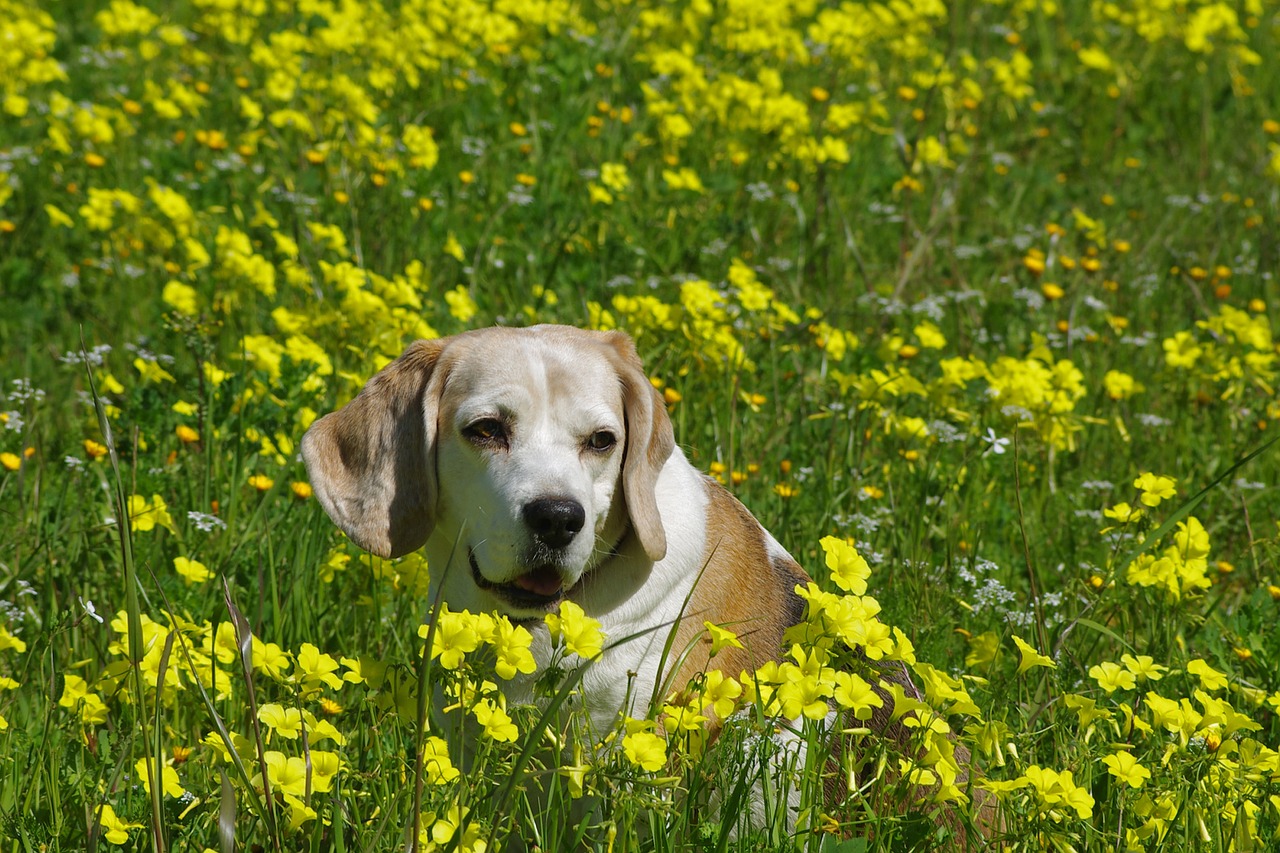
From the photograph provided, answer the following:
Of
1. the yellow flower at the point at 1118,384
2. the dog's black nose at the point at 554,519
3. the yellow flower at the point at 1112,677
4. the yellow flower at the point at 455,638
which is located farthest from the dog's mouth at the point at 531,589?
the yellow flower at the point at 1118,384

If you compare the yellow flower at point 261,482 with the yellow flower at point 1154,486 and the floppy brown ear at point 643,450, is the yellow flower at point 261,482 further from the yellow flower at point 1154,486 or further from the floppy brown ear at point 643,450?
the yellow flower at point 1154,486

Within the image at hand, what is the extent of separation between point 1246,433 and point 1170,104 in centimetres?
471

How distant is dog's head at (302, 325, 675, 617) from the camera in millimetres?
3293

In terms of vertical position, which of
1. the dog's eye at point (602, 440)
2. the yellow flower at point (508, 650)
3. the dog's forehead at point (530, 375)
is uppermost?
the yellow flower at point (508, 650)

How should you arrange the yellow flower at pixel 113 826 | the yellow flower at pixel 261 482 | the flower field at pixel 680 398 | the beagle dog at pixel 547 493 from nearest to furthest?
the yellow flower at pixel 113 826, the flower field at pixel 680 398, the beagle dog at pixel 547 493, the yellow flower at pixel 261 482

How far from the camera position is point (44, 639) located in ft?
11.5

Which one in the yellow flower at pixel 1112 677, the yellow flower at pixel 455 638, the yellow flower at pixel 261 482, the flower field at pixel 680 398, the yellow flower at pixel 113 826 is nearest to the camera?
the yellow flower at pixel 455 638

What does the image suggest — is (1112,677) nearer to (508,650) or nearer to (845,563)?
(845,563)

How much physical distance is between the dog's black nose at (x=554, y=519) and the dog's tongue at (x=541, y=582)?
11cm

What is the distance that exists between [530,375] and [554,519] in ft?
1.31

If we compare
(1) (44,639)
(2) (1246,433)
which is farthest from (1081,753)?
(2) (1246,433)

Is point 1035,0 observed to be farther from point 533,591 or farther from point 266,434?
point 533,591

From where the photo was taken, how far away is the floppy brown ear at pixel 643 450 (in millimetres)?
3305

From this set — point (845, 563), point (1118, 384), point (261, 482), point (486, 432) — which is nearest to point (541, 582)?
point (486, 432)
